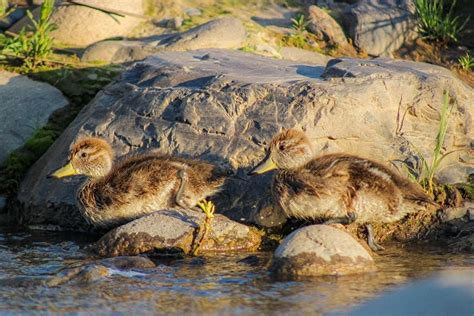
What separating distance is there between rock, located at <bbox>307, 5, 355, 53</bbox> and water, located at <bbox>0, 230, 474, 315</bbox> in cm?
649

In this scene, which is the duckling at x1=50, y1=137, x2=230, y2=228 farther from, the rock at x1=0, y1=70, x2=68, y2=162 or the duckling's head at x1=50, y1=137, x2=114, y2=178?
the rock at x1=0, y1=70, x2=68, y2=162

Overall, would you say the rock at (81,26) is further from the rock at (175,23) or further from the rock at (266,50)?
the rock at (266,50)

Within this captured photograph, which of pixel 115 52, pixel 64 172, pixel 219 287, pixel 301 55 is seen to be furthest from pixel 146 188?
pixel 301 55

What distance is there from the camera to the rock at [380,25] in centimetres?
1553

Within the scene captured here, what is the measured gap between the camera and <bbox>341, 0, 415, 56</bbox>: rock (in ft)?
51.0

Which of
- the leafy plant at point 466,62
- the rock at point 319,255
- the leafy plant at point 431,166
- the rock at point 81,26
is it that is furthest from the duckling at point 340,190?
the rock at point 81,26

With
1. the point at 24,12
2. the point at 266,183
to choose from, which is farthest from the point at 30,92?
the point at 266,183

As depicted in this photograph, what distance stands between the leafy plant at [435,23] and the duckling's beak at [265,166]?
21.6 ft

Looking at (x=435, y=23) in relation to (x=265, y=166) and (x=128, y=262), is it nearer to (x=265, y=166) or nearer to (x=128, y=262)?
(x=265, y=166)

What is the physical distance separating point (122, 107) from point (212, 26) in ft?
11.3

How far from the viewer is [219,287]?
839 cm

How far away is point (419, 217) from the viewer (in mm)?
10016

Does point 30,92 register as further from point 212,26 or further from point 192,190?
point 192,190

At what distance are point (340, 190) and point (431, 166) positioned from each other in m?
1.43
